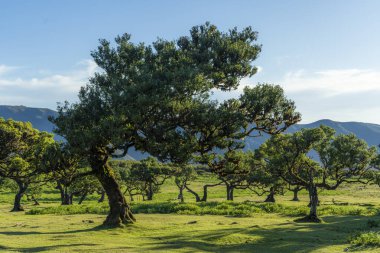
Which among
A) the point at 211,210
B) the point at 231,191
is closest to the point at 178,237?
the point at 211,210

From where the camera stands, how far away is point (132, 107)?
3008cm

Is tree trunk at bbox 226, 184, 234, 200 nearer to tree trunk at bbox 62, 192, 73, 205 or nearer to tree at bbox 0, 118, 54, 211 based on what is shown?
tree trunk at bbox 62, 192, 73, 205

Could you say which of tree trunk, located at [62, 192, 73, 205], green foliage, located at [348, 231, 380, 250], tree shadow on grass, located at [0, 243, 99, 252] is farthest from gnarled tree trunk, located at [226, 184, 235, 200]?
tree shadow on grass, located at [0, 243, 99, 252]

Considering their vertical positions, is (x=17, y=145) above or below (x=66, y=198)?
above

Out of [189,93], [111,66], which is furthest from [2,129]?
[189,93]

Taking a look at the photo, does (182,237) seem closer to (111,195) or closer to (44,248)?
(111,195)

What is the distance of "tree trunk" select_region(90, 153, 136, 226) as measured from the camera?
36406 millimetres

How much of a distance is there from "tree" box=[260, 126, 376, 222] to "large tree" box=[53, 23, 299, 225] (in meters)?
13.6

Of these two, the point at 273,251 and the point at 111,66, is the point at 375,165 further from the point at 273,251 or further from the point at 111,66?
the point at 111,66

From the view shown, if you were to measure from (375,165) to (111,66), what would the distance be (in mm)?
46499

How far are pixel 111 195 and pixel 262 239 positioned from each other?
15091 millimetres

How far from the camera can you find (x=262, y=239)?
30281 millimetres

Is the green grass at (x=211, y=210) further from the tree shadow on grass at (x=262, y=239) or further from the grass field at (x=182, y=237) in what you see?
the tree shadow on grass at (x=262, y=239)

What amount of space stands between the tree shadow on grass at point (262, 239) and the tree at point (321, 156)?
961cm
